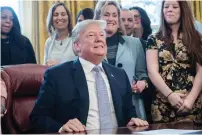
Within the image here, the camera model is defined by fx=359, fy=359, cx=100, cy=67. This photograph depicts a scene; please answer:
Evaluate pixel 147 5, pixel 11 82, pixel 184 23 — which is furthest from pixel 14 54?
pixel 147 5

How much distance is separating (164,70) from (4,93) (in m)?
1.09

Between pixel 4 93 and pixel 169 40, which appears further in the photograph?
pixel 169 40

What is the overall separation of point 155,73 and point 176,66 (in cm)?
15

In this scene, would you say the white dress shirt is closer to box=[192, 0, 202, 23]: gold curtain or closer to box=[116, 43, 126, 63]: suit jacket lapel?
box=[116, 43, 126, 63]: suit jacket lapel

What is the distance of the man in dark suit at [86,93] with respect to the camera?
197 centimetres

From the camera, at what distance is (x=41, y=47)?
419 cm

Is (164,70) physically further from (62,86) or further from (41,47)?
(41,47)

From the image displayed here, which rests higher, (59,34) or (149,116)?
(59,34)

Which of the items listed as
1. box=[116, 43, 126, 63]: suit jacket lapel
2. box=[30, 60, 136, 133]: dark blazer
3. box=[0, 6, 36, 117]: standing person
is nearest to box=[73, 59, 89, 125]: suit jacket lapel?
box=[30, 60, 136, 133]: dark blazer

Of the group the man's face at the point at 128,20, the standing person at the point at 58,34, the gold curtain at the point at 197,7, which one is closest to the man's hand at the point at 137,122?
the standing person at the point at 58,34

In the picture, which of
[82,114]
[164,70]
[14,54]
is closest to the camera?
[82,114]

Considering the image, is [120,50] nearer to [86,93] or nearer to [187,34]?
[187,34]

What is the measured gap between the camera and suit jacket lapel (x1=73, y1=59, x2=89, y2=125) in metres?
2.00

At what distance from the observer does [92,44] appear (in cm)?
223
